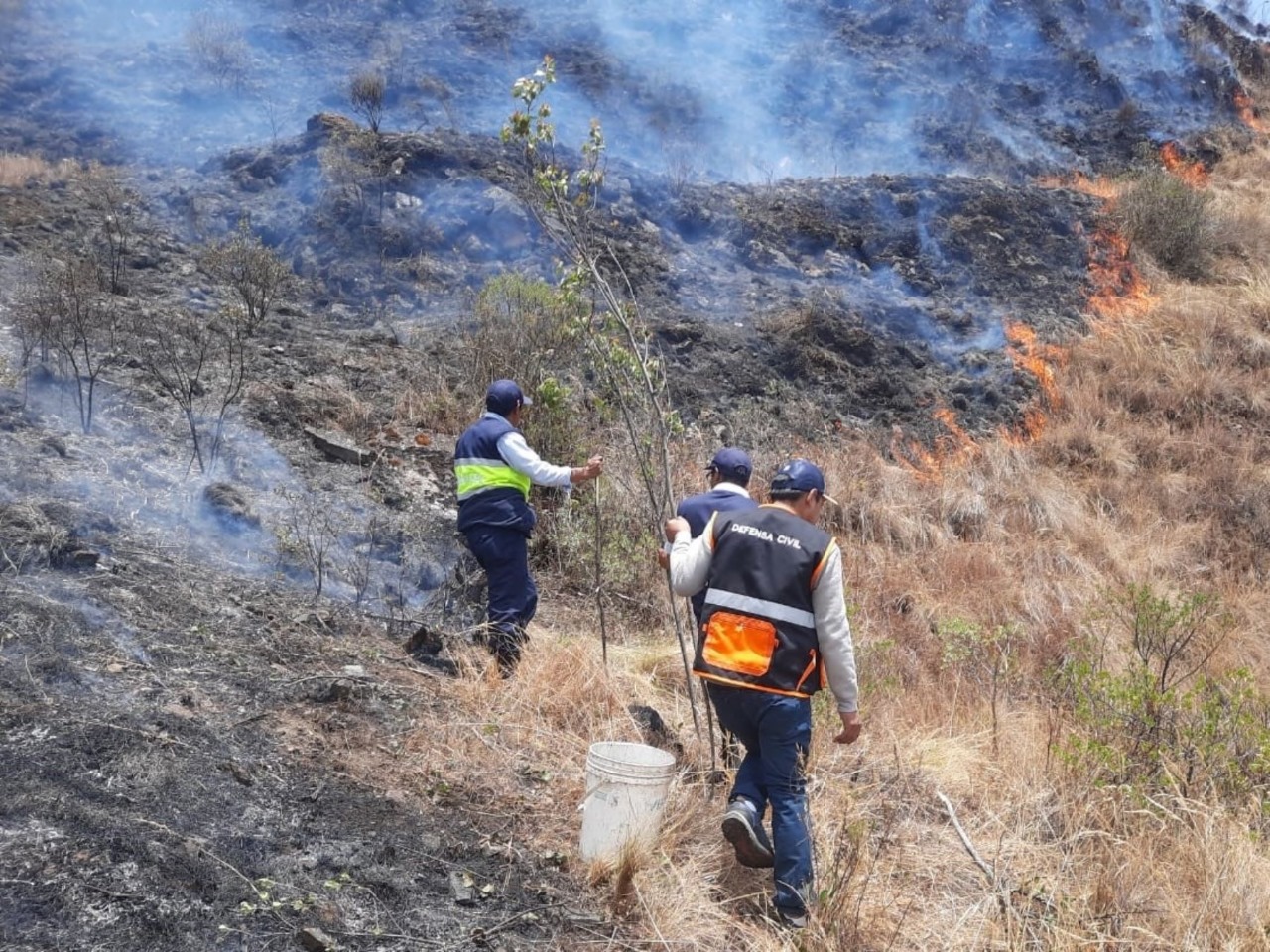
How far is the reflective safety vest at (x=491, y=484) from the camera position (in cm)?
480

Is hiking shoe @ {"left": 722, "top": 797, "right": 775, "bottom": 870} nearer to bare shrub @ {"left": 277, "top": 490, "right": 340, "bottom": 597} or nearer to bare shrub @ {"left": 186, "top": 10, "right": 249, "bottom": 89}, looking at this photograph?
bare shrub @ {"left": 277, "top": 490, "right": 340, "bottom": 597}

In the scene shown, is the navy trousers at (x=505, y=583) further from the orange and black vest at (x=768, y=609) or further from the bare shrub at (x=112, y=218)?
the bare shrub at (x=112, y=218)

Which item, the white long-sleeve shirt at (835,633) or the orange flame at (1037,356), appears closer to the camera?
the white long-sleeve shirt at (835,633)

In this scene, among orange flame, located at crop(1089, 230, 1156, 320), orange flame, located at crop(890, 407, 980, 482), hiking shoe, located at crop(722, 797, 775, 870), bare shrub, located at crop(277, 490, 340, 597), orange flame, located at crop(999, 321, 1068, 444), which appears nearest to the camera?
hiking shoe, located at crop(722, 797, 775, 870)

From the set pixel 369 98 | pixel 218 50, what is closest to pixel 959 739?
pixel 369 98

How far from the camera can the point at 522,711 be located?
4.18 meters

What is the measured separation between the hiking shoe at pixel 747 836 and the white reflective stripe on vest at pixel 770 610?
572 mm

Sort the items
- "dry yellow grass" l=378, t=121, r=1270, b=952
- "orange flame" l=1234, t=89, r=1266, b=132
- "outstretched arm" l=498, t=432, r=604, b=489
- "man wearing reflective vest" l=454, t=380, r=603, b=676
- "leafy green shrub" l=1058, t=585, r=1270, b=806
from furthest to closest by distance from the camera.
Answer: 1. "orange flame" l=1234, t=89, r=1266, b=132
2. "man wearing reflective vest" l=454, t=380, r=603, b=676
3. "outstretched arm" l=498, t=432, r=604, b=489
4. "leafy green shrub" l=1058, t=585, r=1270, b=806
5. "dry yellow grass" l=378, t=121, r=1270, b=952

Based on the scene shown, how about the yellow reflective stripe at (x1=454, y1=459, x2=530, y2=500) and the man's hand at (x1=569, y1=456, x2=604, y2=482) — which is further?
the yellow reflective stripe at (x1=454, y1=459, x2=530, y2=500)

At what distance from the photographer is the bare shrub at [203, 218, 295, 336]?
880 cm

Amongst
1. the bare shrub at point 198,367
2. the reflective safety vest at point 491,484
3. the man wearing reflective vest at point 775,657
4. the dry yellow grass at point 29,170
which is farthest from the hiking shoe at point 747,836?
the dry yellow grass at point 29,170

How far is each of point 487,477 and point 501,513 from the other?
19cm

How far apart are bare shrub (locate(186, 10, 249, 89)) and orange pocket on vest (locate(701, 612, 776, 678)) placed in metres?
14.7

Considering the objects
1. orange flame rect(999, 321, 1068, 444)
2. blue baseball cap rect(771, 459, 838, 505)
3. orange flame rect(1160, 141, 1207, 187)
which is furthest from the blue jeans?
orange flame rect(1160, 141, 1207, 187)
